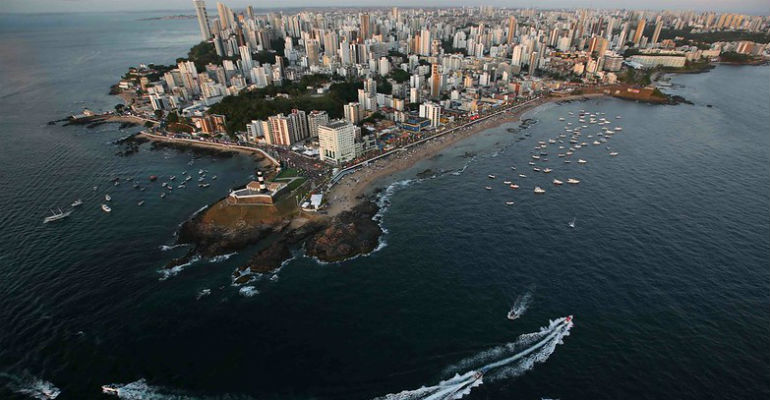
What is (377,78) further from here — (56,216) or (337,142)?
(56,216)

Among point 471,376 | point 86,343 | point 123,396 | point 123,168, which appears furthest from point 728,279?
point 123,168

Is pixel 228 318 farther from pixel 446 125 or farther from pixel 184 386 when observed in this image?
pixel 446 125

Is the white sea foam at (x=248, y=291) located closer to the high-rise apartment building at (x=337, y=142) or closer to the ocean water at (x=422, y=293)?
the ocean water at (x=422, y=293)

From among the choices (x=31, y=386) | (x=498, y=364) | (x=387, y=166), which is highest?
(x=498, y=364)

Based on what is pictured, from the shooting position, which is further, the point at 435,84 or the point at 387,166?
the point at 435,84

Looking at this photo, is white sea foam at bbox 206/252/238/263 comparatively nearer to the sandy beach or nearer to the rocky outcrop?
the rocky outcrop

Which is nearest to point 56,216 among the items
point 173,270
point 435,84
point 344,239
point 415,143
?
point 173,270

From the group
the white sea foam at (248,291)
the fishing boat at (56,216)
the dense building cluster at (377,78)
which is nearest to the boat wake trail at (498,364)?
the white sea foam at (248,291)
